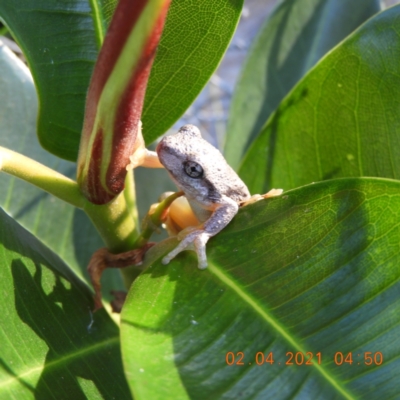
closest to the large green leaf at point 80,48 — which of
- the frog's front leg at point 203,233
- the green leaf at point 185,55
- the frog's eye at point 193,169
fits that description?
the green leaf at point 185,55

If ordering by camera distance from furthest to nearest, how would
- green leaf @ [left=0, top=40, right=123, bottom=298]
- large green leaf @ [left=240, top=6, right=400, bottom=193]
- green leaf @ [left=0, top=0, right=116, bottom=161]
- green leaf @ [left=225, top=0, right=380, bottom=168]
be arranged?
1. green leaf @ [left=225, top=0, right=380, bottom=168]
2. green leaf @ [left=0, top=40, right=123, bottom=298]
3. large green leaf @ [left=240, top=6, right=400, bottom=193]
4. green leaf @ [left=0, top=0, right=116, bottom=161]

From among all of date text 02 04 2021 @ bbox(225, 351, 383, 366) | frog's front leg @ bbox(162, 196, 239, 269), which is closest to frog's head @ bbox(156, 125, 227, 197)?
frog's front leg @ bbox(162, 196, 239, 269)

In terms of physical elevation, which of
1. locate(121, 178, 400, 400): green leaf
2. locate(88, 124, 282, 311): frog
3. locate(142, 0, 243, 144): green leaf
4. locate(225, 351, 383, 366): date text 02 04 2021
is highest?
locate(142, 0, 243, 144): green leaf

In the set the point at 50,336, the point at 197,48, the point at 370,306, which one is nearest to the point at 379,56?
the point at 197,48

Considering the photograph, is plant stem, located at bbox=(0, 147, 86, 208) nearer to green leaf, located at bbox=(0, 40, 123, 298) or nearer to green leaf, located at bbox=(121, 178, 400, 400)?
green leaf, located at bbox=(121, 178, 400, 400)

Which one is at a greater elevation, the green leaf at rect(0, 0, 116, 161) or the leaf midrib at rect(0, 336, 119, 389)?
the green leaf at rect(0, 0, 116, 161)

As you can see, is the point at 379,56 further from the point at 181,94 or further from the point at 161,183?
the point at 161,183

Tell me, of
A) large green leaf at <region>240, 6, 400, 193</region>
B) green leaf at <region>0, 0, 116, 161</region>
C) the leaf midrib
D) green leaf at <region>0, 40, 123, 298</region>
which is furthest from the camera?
green leaf at <region>0, 40, 123, 298</region>
